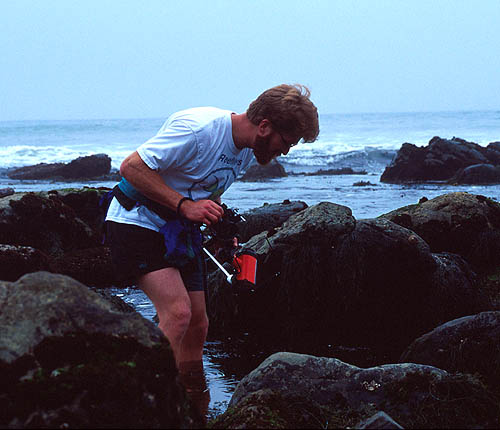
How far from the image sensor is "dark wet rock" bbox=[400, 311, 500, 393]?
460 cm

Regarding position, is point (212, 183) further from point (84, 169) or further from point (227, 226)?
point (84, 169)

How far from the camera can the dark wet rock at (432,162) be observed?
88.2 ft

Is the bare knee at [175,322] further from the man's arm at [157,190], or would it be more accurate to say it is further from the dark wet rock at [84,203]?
the dark wet rock at [84,203]

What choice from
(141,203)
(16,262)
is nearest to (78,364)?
(141,203)

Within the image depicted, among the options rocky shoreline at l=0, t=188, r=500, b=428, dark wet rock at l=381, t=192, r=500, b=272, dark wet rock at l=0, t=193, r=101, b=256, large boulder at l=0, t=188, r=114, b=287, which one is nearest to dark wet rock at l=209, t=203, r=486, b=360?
rocky shoreline at l=0, t=188, r=500, b=428

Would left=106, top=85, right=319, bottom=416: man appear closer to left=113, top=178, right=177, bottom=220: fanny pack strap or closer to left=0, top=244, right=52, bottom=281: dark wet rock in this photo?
left=113, top=178, right=177, bottom=220: fanny pack strap

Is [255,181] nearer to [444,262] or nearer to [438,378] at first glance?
[444,262]

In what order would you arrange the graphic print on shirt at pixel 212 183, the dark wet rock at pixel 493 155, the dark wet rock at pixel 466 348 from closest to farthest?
the graphic print on shirt at pixel 212 183 → the dark wet rock at pixel 466 348 → the dark wet rock at pixel 493 155

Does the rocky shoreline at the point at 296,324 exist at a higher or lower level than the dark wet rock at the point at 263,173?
higher

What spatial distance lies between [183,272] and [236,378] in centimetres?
198

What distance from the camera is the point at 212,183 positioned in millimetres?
3869

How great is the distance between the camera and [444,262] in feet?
23.7

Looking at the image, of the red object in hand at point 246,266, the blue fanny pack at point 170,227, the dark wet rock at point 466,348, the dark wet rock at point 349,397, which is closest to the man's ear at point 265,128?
the blue fanny pack at point 170,227

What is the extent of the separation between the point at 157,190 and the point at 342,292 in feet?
11.4
